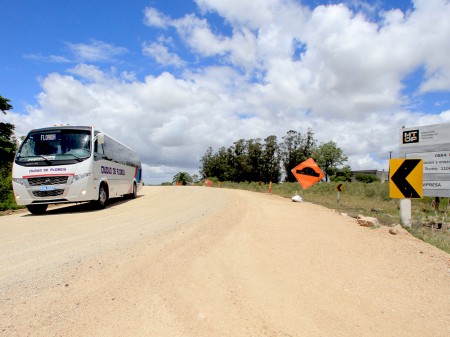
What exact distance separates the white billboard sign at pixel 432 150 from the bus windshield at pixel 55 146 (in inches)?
456

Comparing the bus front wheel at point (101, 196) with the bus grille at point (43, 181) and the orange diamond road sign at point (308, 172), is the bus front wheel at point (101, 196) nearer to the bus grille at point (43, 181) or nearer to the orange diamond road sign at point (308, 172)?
the bus grille at point (43, 181)

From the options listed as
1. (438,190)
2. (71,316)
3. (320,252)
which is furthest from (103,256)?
(438,190)

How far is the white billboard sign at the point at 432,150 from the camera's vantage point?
486 inches

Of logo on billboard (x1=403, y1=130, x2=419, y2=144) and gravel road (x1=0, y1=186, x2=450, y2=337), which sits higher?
logo on billboard (x1=403, y1=130, x2=419, y2=144)

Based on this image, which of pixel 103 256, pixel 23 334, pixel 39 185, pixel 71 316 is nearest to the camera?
pixel 23 334

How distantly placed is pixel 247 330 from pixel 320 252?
8.82 ft

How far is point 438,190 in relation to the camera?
12.6m

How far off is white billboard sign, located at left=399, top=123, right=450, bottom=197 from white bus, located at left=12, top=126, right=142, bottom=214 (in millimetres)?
11271

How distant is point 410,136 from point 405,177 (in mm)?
5820

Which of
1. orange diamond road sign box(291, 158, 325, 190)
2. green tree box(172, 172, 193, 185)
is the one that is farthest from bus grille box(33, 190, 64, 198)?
green tree box(172, 172, 193, 185)

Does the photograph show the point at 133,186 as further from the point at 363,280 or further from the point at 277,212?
the point at 363,280

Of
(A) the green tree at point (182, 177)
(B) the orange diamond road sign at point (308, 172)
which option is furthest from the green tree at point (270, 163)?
(B) the orange diamond road sign at point (308, 172)

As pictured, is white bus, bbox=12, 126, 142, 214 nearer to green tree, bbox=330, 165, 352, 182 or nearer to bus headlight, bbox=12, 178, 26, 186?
bus headlight, bbox=12, 178, 26, 186

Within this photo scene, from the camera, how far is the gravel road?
3041 mm
